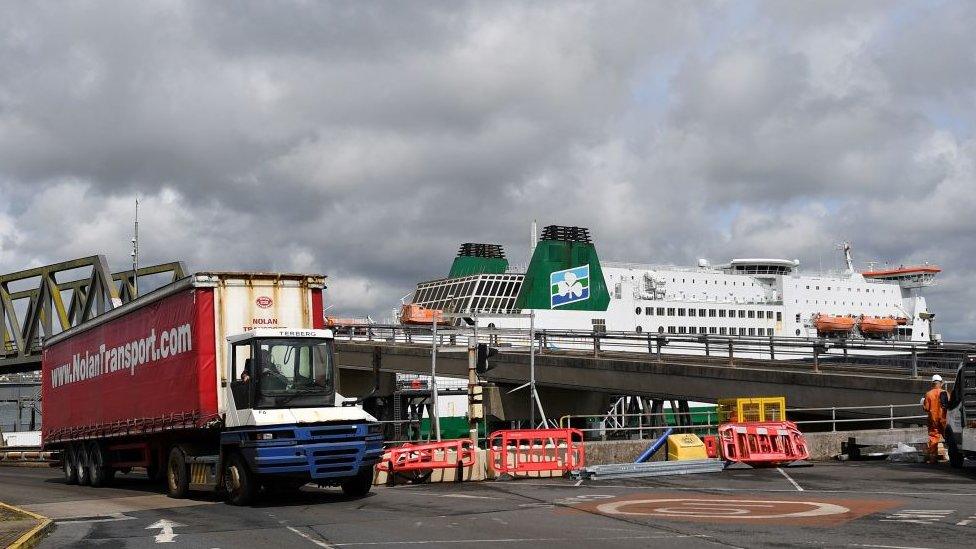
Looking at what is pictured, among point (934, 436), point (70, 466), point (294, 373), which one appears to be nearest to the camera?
point (294, 373)

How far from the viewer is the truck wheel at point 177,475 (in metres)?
17.5

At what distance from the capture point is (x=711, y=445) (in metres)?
22.1

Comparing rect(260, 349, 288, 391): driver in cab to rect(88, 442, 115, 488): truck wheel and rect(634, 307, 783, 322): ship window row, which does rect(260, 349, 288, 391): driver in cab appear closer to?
rect(88, 442, 115, 488): truck wheel

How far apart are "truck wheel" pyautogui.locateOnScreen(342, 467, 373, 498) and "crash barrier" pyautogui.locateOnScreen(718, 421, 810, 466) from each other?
8.54 metres

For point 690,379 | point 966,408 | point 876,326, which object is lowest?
point 966,408

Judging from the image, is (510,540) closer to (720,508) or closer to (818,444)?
(720,508)

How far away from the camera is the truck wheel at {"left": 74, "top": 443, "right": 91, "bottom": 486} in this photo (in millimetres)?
22578

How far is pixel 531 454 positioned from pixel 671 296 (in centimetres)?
5718

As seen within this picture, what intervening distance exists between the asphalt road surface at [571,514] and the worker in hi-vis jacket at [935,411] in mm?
771

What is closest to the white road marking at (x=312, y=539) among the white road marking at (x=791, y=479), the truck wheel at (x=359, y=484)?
the truck wheel at (x=359, y=484)

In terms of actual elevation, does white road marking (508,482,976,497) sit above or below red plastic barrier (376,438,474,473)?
below

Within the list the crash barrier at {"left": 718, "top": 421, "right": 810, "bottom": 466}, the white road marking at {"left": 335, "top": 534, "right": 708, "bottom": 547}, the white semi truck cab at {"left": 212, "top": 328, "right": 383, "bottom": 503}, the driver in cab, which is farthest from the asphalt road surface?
the driver in cab

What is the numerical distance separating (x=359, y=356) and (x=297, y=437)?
3446 centimetres

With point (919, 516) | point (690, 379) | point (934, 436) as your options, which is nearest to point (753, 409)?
point (934, 436)
